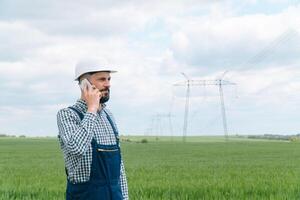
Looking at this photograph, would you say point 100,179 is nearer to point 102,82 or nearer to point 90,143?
point 90,143

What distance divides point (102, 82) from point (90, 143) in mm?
387

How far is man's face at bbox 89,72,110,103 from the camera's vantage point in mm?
3545

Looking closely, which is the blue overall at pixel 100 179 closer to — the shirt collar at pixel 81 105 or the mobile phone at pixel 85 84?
the shirt collar at pixel 81 105

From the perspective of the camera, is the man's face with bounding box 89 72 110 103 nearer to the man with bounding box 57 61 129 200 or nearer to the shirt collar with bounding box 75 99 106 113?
the man with bounding box 57 61 129 200

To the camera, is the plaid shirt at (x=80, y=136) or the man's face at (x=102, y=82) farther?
the man's face at (x=102, y=82)

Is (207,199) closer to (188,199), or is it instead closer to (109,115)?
(188,199)

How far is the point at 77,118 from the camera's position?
11.5ft

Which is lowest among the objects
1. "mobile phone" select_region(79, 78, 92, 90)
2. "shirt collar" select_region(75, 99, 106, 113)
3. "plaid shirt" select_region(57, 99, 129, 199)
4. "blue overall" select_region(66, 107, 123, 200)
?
"blue overall" select_region(66, 107, 123, 200)

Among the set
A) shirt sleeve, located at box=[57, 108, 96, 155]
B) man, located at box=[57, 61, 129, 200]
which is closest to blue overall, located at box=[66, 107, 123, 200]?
man, located at box=[57, 61, 129, 200]

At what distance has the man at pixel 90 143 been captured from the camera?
3346 millimetres

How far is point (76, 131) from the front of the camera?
3322 mm

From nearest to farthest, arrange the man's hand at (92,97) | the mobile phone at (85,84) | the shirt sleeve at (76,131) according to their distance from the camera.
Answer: the shirt sleeve at (76,131) → the man's hand at (92,97) → the mobile phone at (85,84)

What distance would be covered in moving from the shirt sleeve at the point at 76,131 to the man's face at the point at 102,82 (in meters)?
0.20

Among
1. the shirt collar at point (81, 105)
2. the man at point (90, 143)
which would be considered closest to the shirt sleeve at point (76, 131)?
the man at point (90, 143)
